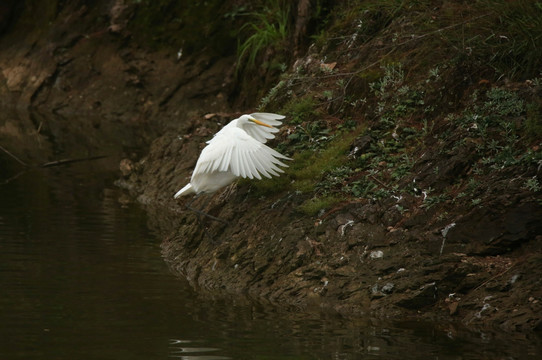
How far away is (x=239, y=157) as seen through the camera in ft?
25.6

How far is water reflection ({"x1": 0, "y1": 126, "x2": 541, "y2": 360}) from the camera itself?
5711 millimetres

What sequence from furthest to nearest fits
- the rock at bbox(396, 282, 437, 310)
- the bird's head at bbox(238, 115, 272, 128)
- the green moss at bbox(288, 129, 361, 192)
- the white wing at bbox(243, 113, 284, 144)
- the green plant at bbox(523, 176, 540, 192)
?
the white wing at bbox(243, 113, 284, 144) → the bird's head at bbox(238, 115, 272, 128) → the green moss at bbox(288, 129, 361, 192) → the green plant at bbox(523, 176, 540, 192) → the rock at bbox(396, 282, 437, 310)

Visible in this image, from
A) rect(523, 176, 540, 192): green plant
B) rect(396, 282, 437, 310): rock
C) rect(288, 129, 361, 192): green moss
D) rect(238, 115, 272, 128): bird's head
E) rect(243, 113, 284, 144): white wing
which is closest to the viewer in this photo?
rect(396, 282, 437, 310): rock

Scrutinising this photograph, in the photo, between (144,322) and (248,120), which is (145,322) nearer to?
(144,322)

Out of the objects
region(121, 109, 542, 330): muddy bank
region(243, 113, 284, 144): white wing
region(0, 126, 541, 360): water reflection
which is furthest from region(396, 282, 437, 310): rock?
region(243, 113, 284, 144): white wing

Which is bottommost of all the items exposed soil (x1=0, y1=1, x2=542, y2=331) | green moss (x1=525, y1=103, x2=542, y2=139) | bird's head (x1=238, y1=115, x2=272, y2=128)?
exposed soil (x1=0, y1=1, x2=542, y2=331)

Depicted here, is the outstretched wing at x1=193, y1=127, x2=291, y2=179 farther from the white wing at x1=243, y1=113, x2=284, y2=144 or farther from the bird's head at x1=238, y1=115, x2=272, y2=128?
the white wing at x1=243, y1=113, x2=284, y2=144

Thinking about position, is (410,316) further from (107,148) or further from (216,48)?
(216,48)

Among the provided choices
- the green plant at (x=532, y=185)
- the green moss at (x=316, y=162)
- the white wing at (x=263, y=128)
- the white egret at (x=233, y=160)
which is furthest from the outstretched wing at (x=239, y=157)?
the green plant at (x=532, y=185)

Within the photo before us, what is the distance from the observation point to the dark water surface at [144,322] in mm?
5711

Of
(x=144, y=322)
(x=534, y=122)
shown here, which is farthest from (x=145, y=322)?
(x=534, y=122)

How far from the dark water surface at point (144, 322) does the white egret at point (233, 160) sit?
0.99 m

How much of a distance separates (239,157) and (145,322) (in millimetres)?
1986

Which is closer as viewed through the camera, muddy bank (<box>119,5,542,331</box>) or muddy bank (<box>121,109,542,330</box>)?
muddy bank (<box>121,109,542,330</box>)
